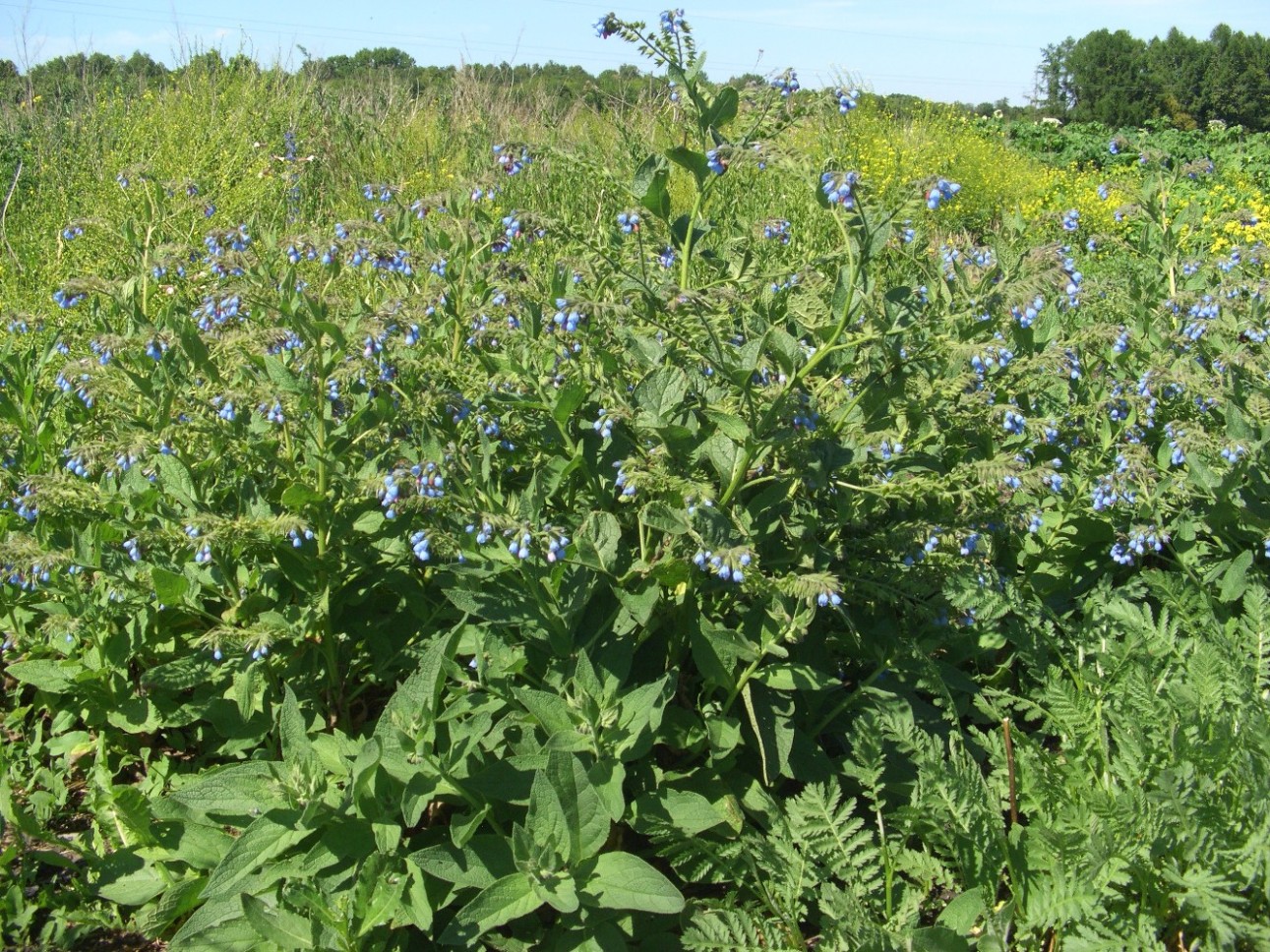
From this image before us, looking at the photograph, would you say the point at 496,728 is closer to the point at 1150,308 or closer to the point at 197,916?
the point at 197,916

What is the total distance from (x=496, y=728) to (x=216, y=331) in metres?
1.27

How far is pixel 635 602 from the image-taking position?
6.65 ft

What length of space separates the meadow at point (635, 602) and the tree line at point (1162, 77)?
3955 cm

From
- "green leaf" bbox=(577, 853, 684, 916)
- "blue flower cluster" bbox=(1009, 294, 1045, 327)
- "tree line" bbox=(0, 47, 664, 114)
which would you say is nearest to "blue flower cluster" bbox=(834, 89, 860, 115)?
"blue flower cluster" bbox=(1009, 294, 1045, 327)

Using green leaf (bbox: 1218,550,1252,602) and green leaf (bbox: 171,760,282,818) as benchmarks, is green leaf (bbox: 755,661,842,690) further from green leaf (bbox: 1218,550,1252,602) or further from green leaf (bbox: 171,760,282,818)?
green leaf (bbox: 1218,550,1252,602)

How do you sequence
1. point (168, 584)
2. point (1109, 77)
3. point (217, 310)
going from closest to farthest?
1. point (168, 584)
2. point (217, 310)
3. point (1109, 77)

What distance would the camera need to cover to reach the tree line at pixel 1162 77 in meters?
38.3

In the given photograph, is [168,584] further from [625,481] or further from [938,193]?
[938,193]

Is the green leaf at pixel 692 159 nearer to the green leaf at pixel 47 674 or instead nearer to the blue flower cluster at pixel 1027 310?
the blue flower cluster at pixel 1027 310

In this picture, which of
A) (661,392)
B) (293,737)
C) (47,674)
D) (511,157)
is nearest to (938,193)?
(661,392)

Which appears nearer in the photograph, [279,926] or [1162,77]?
[279,926]

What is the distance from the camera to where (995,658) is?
2.91 meters

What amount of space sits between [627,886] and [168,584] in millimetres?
1137

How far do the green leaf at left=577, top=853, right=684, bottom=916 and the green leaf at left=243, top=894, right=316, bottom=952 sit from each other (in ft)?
1.63
